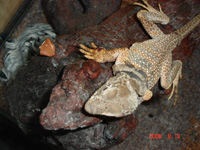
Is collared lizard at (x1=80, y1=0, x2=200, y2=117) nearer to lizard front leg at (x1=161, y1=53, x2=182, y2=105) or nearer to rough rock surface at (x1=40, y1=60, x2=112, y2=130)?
lizard front leg at (x1=161, y1=53, x2=182, y2=105)

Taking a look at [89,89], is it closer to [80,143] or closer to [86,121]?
[86,121]

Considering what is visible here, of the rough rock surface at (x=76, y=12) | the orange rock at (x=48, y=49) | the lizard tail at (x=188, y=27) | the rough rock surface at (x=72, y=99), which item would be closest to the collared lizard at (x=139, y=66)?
the lizard tail at (x=188, y=27)

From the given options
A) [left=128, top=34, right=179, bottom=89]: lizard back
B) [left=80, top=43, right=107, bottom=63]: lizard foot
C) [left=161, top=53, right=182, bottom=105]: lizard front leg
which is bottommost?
[left=161, top=53, right=182, bottom=105]: lizard front leg

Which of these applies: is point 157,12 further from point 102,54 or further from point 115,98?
point 115,98

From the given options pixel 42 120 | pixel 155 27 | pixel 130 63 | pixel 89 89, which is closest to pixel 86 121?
pixel 89 89

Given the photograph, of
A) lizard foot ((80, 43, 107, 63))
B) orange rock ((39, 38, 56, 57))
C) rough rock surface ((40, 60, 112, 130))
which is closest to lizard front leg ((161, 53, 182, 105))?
lizard foot ((80, 43, 107, 63))
